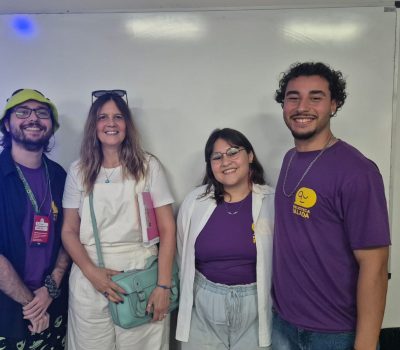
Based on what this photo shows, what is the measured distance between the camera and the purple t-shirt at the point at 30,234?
5.24 ft

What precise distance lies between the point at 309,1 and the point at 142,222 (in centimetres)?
140

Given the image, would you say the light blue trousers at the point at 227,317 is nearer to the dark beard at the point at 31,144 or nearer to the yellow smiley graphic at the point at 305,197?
A: the yellow smiley graphic at the point at 305,197

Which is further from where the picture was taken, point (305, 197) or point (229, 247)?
point (229, 247)

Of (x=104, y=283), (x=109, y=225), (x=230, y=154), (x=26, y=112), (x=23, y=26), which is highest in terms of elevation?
(x=23, y=26)

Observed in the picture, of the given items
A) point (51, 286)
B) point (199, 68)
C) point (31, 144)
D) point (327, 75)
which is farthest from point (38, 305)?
point (327, 75)

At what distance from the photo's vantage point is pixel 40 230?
5.30 feet

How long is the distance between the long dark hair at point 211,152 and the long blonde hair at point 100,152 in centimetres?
32

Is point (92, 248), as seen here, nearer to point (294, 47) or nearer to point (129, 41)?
point (129, 41)

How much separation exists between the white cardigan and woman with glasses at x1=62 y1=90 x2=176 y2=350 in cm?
8

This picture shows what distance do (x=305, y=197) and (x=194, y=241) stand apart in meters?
0.57

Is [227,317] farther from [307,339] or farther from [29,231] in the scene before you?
[29,231]

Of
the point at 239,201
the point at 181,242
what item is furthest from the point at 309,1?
the point at 181,242

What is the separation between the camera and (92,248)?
166 cm

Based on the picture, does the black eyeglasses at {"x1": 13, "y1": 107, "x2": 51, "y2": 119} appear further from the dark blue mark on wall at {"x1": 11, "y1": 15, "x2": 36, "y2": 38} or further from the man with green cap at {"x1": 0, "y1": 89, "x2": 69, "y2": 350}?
the dark blue mark on wall at {"x1": 11, "y1": 15, "x2": 36, "y2": 38}
